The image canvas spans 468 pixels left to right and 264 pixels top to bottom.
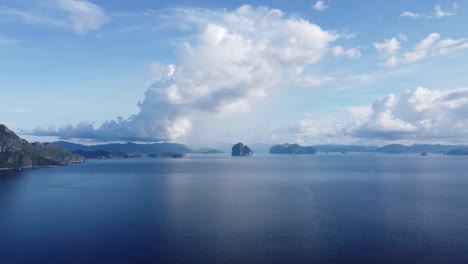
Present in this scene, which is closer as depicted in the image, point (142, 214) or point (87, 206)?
point (142, 214)

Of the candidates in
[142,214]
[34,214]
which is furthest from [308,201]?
[34,214]

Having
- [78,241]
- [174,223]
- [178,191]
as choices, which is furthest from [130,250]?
[178,191]

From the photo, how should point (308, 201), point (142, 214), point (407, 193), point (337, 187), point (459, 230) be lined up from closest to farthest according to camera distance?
point (459, 230) < point (142, 214) < point (308, 201) < point (407, 193) < point (337, 187)

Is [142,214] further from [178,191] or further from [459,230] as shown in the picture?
[459,230]

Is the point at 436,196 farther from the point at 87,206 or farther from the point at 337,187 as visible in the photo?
the point at 87,206

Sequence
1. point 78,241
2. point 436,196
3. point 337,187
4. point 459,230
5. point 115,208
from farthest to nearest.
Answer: point 337,187
point 436,196
point 115,208
point 459,230
point 78,241

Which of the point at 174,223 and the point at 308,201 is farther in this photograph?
the point at 308,201

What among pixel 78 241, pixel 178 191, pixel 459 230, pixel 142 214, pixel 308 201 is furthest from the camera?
pixel 178 191

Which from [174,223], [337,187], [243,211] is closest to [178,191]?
[243,211]

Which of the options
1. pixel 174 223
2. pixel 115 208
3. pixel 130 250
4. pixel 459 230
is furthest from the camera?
pixel 115 208
